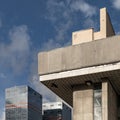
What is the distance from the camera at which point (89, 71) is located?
29.8 meters

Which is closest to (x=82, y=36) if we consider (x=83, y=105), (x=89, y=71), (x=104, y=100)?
(x=89, y=71)

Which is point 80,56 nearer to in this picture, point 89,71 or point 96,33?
point 89,71

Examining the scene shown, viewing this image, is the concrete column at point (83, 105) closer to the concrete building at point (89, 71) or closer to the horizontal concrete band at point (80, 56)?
the concrete building at point (89, 71)

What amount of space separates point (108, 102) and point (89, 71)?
2.53m

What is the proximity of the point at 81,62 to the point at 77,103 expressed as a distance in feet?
10.3

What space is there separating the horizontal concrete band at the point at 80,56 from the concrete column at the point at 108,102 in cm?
211

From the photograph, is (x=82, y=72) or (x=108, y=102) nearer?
(x=82, y=72)

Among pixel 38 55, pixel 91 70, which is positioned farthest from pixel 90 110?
pixel 38 55

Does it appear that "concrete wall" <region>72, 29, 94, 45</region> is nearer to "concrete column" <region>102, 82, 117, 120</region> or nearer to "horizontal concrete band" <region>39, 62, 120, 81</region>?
"horizontal concrete band" <region>39, 62, 120, 81</region>

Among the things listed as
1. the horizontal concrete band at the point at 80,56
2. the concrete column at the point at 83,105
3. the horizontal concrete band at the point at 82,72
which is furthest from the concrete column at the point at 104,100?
the horizontal concrete band at the point at 80,56

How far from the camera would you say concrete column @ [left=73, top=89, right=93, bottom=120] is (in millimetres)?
30641

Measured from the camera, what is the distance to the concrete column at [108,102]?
29812 mm

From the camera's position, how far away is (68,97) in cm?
3622

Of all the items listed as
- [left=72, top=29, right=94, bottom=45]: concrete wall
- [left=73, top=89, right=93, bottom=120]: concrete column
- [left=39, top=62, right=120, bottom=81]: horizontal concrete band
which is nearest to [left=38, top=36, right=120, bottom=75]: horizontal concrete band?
[left=39, top=62, right=120, bottom=81]: horizontal concrete band
